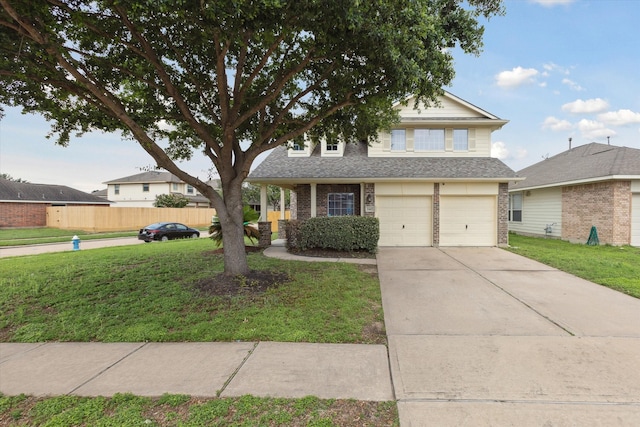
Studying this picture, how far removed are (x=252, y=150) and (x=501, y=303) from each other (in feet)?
19.8

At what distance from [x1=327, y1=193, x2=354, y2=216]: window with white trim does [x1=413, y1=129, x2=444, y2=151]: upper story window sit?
3921mm

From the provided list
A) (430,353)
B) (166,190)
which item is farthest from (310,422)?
(166,190)

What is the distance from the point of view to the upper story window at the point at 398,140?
578 inches

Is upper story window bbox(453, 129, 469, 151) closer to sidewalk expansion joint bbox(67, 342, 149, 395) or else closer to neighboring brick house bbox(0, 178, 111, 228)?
sidewalk expansion joint bbox(67, 342, 149, 395)

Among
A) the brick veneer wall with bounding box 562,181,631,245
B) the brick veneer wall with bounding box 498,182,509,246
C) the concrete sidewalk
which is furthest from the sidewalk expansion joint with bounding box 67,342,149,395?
the brick veneer wall with bounding box 562,181,631,245

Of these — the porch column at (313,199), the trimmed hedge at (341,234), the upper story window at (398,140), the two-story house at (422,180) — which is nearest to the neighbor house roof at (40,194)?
the two-story house at (422,180)

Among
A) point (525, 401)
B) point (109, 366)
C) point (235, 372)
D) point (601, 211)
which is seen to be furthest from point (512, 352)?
point (601, 211)

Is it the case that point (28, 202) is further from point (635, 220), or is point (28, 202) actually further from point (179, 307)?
point (635, 220)

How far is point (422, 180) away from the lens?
42.5 ft

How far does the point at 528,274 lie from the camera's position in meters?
8.22

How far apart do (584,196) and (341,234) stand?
1188 centimetres

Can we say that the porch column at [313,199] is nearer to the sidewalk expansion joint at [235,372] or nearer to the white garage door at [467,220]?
the white garage door at [467,220]

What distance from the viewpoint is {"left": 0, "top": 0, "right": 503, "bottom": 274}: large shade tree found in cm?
507

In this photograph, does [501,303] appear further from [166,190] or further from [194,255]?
[166,190]
